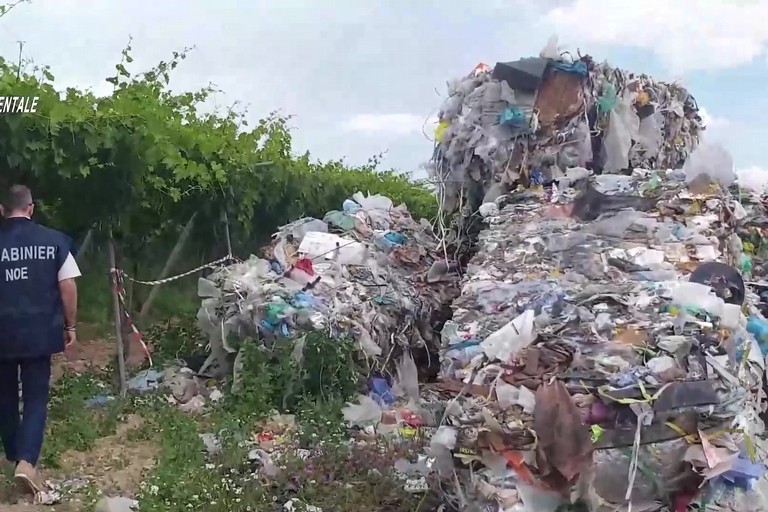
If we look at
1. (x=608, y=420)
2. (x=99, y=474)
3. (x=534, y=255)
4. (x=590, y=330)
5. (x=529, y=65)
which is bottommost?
(x=99, y=474)

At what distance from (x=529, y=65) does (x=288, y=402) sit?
3.32 meters

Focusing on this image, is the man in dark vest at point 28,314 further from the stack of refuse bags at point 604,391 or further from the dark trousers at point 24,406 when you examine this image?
the stack of refuse bags at point 604,391

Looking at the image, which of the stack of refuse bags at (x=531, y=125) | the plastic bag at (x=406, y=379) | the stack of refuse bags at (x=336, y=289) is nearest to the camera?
the stack of refuse bags at (x=336, y=289)

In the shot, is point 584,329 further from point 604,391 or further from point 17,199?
point 17,199

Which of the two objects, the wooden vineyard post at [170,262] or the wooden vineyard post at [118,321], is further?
the wooden vineyard post at [170,262]

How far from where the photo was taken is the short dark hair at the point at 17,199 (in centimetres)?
428

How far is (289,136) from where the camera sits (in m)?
12.3

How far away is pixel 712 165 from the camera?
234 inches

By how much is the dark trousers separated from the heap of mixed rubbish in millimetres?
1960

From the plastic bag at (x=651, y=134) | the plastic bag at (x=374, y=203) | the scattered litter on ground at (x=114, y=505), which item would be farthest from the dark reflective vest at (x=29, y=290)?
the plastic bag at (x=651, y=134)

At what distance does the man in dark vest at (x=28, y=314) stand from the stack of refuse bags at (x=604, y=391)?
2030mm

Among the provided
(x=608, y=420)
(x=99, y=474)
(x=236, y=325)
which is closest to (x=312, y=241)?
(x=236, y=325)

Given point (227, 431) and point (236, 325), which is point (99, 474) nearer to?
point (227, 431)

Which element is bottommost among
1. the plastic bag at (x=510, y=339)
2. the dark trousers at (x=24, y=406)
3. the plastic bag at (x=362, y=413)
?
the plastic bag at (x=362, y=413)
